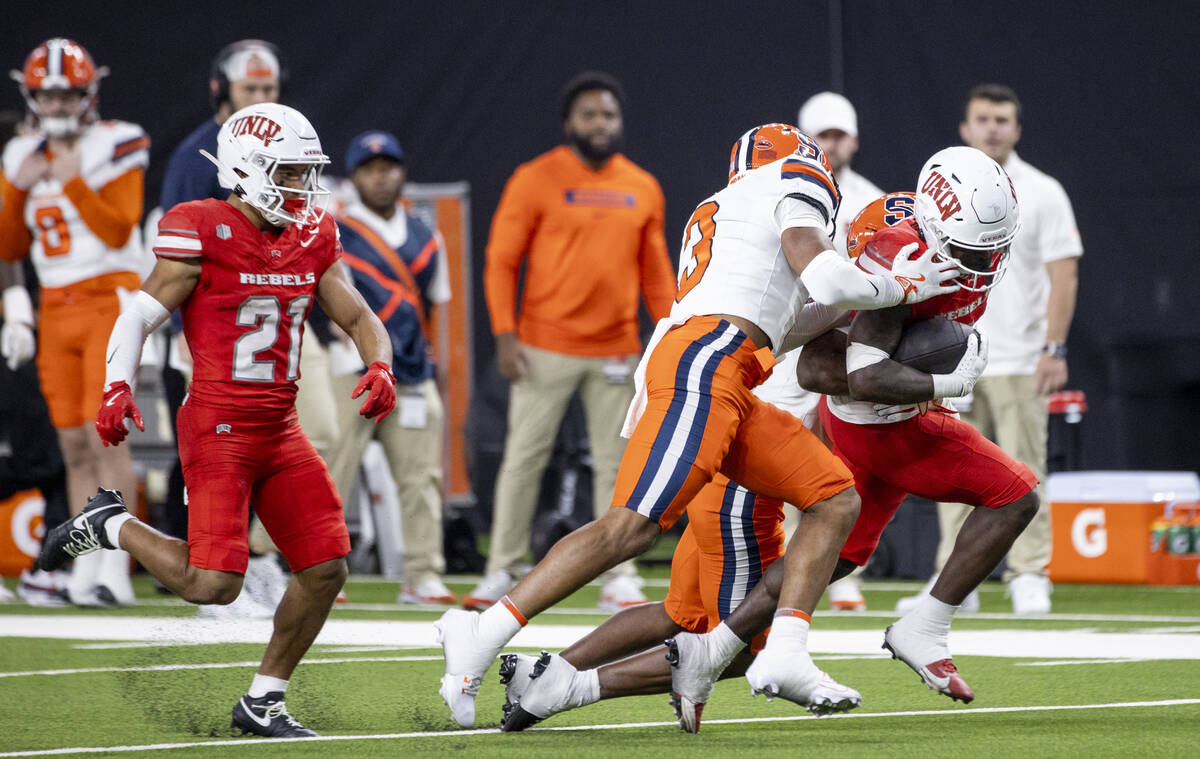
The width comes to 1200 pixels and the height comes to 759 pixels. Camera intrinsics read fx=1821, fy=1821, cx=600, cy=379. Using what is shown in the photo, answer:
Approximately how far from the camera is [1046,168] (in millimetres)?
10367

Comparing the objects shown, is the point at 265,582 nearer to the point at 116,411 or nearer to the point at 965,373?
the point at 116,411

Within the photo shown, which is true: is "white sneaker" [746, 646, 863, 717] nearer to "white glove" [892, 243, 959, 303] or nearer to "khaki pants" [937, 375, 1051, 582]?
"white glove" [892, 243, 959, 303]

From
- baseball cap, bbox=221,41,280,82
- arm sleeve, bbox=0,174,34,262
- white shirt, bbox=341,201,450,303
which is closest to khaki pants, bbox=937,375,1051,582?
white shirt, bbox=341,201,450,303

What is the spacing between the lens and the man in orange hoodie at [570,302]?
7680mm

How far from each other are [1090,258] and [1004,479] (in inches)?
235

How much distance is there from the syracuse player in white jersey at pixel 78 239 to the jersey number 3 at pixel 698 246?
12.0 feet

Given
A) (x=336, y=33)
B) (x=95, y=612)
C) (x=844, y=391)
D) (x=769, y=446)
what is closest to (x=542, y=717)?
(x=769, y=446)

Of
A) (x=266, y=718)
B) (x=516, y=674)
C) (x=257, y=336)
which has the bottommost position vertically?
(x=266, y=718)

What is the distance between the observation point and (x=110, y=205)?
766 centimetres

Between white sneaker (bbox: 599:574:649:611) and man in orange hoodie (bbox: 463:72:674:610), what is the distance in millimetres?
40

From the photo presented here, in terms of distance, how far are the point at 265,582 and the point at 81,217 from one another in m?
1.77

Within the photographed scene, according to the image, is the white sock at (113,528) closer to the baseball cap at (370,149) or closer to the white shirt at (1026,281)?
the baseball cap at (370,149)

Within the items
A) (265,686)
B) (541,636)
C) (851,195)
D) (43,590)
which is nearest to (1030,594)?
(851,195)

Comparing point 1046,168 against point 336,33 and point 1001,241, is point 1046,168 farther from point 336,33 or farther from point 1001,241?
point 1001,241
